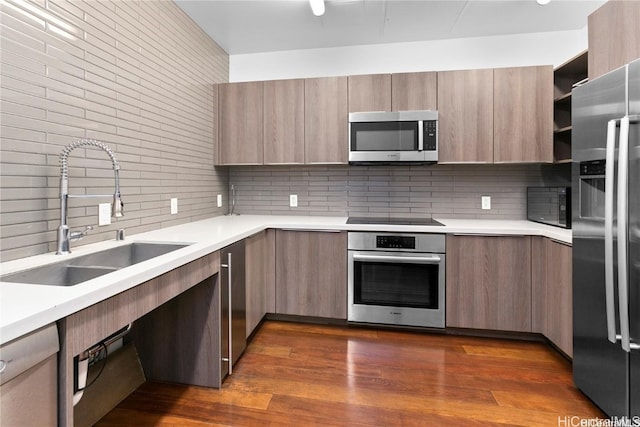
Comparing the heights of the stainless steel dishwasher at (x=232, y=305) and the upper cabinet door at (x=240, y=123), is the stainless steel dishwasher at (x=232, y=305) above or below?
below

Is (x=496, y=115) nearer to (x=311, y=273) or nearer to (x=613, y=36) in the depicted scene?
(x=613, y=36)

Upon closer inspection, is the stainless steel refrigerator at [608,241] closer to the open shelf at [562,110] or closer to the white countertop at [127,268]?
the white countertop at [127,268]

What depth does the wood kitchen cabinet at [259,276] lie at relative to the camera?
2310 millimetres

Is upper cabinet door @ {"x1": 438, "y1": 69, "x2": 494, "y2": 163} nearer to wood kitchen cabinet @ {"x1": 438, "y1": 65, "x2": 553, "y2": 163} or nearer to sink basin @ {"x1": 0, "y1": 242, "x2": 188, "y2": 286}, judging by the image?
wood kitchen cabinet @ {"x1": 438, "y1": 65, "x2": 553, "y2": 163}

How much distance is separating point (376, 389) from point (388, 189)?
1.83 meters

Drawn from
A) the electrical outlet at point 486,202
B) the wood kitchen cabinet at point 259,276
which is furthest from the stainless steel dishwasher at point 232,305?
the electrical outlet at point 486,202

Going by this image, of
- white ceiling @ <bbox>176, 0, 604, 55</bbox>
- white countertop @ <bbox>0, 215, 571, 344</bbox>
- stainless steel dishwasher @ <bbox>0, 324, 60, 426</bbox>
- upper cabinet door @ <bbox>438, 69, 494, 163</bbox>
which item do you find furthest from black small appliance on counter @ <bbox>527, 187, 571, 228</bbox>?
stainless steel dishwasher @ <bbox>0, 324, 60, 426</bbox>

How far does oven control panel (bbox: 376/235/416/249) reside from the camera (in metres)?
2.52

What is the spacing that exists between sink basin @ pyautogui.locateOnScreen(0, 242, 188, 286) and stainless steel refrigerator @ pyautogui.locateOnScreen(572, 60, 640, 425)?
6.72ft

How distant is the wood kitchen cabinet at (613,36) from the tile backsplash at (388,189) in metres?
1.18

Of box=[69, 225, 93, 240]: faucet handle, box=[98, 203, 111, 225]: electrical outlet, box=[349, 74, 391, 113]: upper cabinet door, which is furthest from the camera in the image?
box=[349, 74, 391, 113]: upper cabinet door

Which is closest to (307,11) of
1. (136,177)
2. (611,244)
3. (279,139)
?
(279,139)

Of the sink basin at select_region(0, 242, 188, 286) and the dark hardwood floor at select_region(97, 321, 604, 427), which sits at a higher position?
the sink basin at select_region(0, 242, 188, 286)

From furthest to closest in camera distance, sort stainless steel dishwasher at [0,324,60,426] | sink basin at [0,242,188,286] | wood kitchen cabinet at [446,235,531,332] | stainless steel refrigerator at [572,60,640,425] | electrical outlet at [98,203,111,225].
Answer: wood kitchen cabinet at [446,235,531,332] → electrical outlet at [98,203,111,225] → stainless steel refrigerator at [572,60,640,425] → sink basin at [0,242,188,286] → stainless steel dishwasher at [0,324,60,426]
